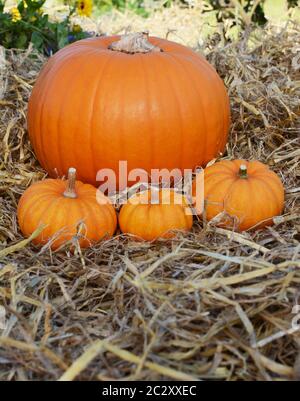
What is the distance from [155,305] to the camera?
6.28 ft

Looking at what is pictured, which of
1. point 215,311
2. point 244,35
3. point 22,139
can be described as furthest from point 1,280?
point 244,35

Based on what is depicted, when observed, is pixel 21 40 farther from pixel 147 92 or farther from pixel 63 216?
pixel 63 216

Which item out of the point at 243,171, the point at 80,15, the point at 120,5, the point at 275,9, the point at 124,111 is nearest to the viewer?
the point at 243,171

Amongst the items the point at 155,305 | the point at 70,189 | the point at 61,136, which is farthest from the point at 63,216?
the point at 155,305

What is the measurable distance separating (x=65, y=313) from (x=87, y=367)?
34 centimetres

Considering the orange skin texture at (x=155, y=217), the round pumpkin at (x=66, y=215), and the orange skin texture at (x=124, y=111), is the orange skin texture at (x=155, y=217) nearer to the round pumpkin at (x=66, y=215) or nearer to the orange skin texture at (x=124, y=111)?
the round pumpkin at (x=66, y=215)

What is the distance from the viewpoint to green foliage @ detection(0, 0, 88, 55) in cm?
410

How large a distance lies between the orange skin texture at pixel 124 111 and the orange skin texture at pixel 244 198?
0.97 ft

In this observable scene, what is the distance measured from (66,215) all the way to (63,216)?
0.04ft

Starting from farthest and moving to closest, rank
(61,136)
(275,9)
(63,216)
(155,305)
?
(275,9) → (61,136) → (63,216) → (155,305)

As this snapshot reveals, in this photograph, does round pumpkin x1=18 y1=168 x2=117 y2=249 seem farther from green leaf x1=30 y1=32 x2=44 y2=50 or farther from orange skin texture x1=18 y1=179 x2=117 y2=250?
green leaf x1=30 y1=32 x2=44 y2=50

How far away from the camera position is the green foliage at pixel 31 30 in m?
4.10

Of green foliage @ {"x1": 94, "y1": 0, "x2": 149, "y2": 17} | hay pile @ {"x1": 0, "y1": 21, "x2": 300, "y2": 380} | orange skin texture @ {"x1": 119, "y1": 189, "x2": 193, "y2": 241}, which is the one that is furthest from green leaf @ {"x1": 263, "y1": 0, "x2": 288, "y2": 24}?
orange skin texture @ {"x1": 119, "y1": 189, "x2": 193, "y2": 241}

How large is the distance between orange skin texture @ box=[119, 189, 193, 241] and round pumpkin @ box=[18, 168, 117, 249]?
0.09 metres
